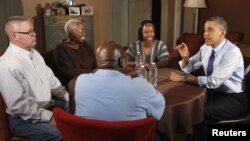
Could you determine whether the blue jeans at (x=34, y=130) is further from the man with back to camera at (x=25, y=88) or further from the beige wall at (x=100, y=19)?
the beige wall at (x=100, y=19)

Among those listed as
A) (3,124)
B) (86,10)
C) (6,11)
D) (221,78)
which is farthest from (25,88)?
(86,10)

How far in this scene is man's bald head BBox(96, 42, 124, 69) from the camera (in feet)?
4.78

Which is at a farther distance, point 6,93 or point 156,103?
point 6,93

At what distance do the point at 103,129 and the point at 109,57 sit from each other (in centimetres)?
35

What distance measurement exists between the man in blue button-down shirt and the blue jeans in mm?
924

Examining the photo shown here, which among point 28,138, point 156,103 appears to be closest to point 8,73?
point 28,138

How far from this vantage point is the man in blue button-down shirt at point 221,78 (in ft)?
7.43

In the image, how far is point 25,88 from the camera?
Result: 6.56 ft

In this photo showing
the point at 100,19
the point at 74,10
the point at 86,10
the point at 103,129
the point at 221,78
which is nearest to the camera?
the point at 103,129

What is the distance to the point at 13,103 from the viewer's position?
190 centimetres

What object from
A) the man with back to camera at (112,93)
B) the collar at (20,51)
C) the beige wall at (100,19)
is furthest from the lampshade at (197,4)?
the man with back to camera at (112,93)

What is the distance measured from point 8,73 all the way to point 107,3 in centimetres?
415

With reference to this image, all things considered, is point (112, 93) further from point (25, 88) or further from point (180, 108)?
point (25, 88)

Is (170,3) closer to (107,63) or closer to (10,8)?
(10,8)
